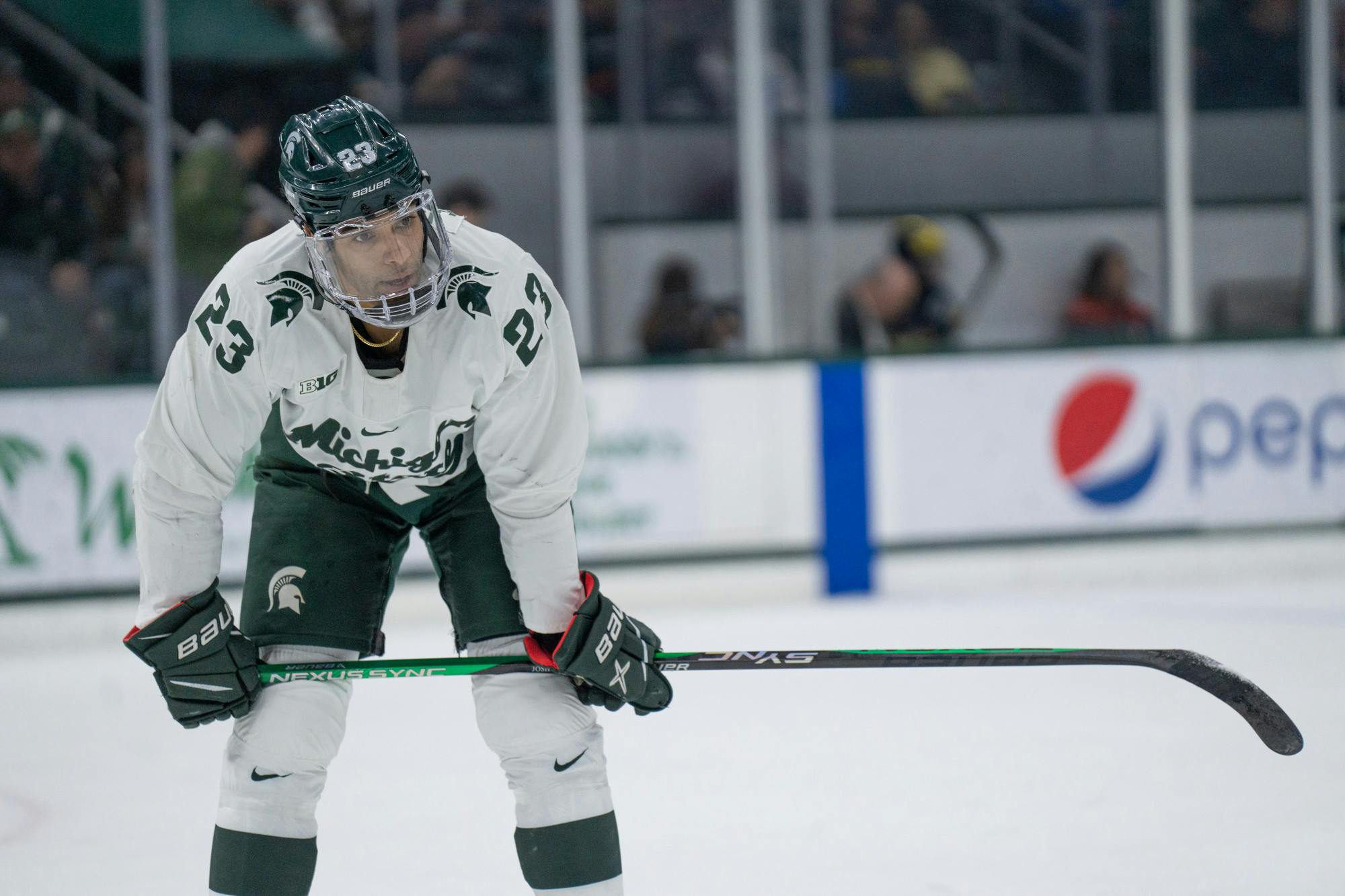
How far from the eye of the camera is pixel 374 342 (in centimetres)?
167

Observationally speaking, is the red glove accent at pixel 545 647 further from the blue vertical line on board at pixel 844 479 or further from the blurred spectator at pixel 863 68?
the blurred spectator at pixel 863 68

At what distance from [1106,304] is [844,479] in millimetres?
1373

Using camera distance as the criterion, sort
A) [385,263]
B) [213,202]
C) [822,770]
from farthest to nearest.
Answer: [213,202] < [822,770] < [385,263]

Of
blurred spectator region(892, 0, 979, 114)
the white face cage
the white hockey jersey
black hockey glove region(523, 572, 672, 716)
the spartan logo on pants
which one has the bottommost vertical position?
black hockey glove region(523, 572, 672, 716)

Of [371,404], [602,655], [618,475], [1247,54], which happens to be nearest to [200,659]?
[371,404]

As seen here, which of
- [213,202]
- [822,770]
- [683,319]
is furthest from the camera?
[683,319]

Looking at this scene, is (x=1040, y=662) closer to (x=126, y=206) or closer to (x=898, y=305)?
(x=898, y=305)

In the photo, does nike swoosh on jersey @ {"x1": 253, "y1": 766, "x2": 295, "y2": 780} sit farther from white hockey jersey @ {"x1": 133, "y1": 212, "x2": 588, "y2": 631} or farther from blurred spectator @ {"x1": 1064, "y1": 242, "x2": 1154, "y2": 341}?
blurred spectator @ {"x1": 1064, "y1": 242, "x2": 1154, "y2": 341}

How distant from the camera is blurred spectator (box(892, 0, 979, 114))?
6.19 m

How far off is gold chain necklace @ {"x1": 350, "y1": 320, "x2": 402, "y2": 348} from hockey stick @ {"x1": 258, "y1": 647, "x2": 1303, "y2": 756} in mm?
400

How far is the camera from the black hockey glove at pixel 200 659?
166 cm

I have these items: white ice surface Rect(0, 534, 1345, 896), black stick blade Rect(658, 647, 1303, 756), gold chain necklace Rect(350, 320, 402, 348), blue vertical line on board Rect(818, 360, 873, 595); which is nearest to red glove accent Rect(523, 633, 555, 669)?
black stick blade Rect(658, 647, 1303, 756)

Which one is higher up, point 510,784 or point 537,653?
point 537,653

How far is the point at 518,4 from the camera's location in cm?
593
